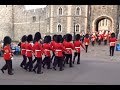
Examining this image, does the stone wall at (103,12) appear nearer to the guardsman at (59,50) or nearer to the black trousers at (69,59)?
the black trousers at (69,59)

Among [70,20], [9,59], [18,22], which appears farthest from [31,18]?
[9,59]

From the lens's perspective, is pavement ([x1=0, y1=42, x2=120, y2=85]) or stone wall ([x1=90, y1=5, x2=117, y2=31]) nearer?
pavement ([x1=0, y1=42, x2=120, y2=85])

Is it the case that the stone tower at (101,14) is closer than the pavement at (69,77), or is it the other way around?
the pavement at (69,77)

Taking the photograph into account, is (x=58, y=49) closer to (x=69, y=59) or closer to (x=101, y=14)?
(x=69, y=59)

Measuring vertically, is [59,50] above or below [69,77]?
above

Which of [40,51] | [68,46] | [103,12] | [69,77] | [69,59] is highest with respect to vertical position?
[103,12]

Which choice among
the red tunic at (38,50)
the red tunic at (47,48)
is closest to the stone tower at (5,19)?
the red tunic at (47,48)

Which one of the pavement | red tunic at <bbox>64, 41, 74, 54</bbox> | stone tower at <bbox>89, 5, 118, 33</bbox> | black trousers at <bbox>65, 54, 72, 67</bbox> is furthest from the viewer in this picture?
stone tower at <bbox>89, 5, 118, 33</bbox>

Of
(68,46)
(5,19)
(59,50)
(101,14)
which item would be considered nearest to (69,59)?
(68,46)

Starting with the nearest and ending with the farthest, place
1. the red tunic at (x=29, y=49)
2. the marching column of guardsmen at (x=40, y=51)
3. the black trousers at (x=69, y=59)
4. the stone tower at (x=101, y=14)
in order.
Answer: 1. the marching column of guardsmen at (x=40, y=51)
2. the red tunic at (x=29, y=49)
3. the black trousers at (x=69, y=59)
4. the stone tower at (x=101, y=14)

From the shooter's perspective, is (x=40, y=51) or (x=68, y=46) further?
(x=68, y=46)

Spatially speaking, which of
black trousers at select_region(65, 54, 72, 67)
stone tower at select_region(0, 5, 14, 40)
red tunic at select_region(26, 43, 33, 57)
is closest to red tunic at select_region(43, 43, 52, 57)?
red tunic at select_region(26, 43, 33, 57)

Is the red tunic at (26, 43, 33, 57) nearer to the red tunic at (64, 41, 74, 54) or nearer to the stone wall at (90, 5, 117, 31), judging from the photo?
the red tunic at (64, 41, 74, 54)

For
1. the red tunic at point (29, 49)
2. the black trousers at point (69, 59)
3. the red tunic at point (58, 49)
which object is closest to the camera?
the red tunic at point (29, 49)
